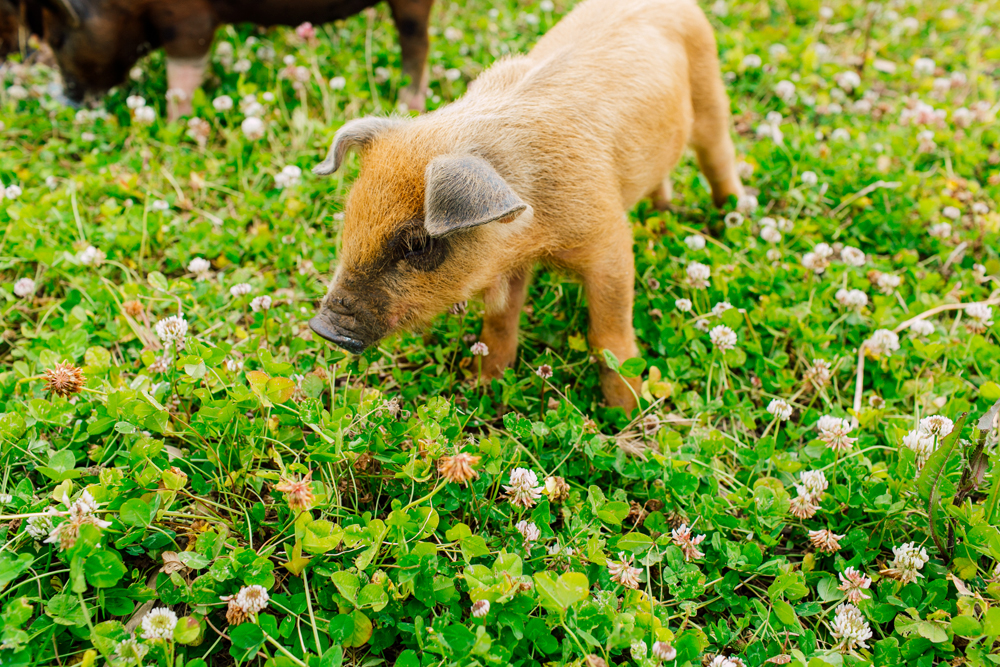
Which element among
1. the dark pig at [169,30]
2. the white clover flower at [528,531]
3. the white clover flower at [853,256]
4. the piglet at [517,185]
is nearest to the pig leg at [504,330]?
the piglet at [517,185]

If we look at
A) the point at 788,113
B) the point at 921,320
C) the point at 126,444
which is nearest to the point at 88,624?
the point at 126,444

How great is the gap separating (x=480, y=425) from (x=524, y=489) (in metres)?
0.75

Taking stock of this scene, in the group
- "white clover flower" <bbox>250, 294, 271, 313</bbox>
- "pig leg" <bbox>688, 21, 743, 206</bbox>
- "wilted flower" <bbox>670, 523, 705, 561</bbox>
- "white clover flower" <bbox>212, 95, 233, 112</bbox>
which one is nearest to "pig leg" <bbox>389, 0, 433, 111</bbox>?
"white clover flower" <bbox>212, 95, 233, 112</bbox>

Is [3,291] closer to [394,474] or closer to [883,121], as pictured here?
[394,474]

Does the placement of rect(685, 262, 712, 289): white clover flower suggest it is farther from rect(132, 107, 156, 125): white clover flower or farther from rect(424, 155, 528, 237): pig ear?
rect(132, 107, 156, 125): white clover flower

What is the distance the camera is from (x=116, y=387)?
2766mm

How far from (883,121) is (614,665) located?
5246 mm

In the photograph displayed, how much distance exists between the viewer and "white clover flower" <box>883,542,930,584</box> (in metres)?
2.40

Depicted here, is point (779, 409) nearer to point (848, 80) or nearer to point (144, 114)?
point (848, 80)

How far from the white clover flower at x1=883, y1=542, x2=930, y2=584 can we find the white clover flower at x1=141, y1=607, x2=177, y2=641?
7.99ft

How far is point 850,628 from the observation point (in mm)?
2250

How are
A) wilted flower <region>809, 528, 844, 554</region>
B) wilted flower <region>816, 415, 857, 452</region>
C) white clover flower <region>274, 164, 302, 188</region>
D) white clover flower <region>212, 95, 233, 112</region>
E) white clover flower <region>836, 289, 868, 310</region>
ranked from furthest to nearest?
white clover flower <region>212, 95, 233, 112</region> → white clover flower <region>274, 164, 302, 188</region> → white clover flower <region>836, 289, 868, 310</region> → wilted flower <region>816, 415, 857, 452</region> → wilted flower <region>809, 528, 844, 554</region>

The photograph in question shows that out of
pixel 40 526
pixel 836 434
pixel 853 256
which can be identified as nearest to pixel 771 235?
pixel 853 256

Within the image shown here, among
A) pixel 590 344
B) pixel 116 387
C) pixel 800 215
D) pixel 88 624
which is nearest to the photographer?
pixel 88 624
